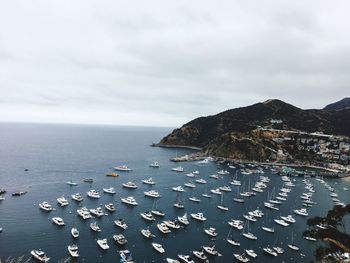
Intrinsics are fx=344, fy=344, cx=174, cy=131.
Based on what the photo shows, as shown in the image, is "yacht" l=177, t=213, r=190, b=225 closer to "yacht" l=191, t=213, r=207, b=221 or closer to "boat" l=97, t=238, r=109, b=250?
Answer: "yacht" l=191, t=213, r=207, b=221

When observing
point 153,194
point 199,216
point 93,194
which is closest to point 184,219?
point 199,216

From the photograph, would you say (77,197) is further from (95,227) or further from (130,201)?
(95,227)

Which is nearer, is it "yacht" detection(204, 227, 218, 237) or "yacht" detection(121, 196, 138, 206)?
"yacht" detection(204, 227, 218, 237)

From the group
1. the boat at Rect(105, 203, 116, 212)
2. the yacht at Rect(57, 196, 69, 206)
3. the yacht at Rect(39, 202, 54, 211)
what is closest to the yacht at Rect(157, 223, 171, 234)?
the boat at Rect(105, 203, 116, 212)

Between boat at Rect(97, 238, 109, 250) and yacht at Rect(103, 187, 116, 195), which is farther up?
yacht at Rect(103, 187, 116, 195)

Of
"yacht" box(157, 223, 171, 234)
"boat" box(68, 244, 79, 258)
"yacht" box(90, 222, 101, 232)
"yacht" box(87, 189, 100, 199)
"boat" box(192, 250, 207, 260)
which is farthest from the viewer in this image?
"yacht" box(87, 189, 100, 199)

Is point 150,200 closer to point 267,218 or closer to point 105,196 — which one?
point 105,196

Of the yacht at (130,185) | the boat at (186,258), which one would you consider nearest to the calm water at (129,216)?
the boat at (186,258)

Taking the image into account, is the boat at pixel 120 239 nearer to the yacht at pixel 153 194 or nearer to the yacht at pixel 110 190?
the yacht at pixel 153 194
